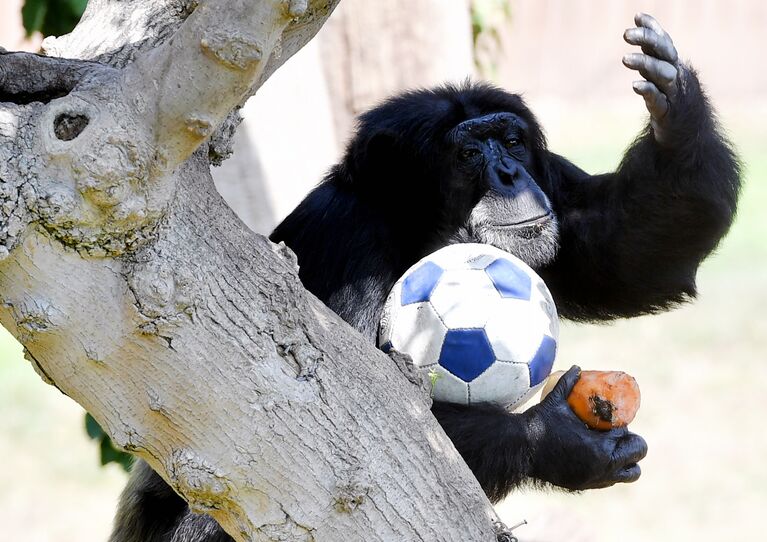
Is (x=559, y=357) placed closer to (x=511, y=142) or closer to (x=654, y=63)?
(x=511, y=142)

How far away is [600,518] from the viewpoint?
30.6 feet

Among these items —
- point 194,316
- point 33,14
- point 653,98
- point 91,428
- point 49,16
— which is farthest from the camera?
point 91,428

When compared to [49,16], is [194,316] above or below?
below

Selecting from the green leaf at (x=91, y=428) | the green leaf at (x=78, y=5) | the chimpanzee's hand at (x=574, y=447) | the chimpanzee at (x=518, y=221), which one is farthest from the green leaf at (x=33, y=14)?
the chimpanzee's hand at (x=574, y=447)

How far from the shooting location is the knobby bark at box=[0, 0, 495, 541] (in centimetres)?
245

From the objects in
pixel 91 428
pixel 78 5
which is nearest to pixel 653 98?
pixel 78 5

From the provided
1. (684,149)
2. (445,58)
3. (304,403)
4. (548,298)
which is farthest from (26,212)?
(445,58)

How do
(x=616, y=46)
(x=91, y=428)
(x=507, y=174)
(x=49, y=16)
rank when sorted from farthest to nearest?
1. (x=616, y=46)
2. (x=91, y=428)
3. (x=49, y=16)
4. (x=507, y=174)

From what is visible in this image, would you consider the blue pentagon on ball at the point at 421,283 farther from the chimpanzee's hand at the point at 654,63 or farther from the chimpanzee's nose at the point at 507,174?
the chimpanzee's hand at the point at 654,63

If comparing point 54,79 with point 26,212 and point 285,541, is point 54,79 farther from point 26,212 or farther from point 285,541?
point 285,541

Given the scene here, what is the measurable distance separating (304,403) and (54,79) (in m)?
0.98

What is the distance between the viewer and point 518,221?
14.4 feet

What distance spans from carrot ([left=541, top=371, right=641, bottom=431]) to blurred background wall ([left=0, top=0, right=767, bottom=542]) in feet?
5.20

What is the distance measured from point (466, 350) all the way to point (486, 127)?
4.07 ft
